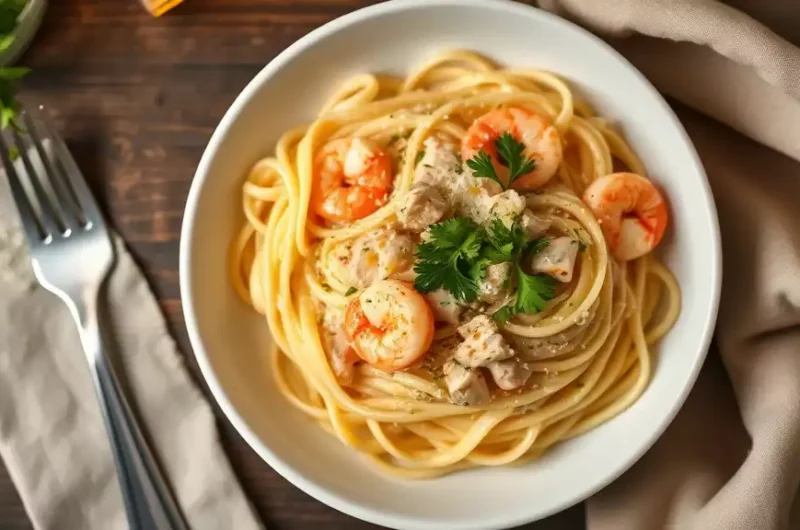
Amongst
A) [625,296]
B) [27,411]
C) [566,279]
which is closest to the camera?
[566,279]

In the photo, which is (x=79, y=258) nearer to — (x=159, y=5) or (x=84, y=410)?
(x=84, y=410)

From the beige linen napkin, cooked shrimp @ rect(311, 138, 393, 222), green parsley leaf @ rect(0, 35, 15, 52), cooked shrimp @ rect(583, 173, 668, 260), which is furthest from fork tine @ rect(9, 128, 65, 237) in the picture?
cooked shrimp @ rect(583, 173, 668, 260)

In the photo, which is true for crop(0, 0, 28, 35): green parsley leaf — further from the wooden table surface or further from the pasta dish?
the pasta dish

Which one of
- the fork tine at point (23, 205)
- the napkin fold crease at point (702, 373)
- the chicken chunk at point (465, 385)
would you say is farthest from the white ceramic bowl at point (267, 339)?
the fork tine at point (23, 205)

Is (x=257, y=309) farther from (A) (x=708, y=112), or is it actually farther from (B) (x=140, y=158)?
(A) (x=708, y=112)

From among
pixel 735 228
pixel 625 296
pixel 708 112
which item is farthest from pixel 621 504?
pixel 708 112

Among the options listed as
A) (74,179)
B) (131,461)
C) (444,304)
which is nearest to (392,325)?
(444,304)
